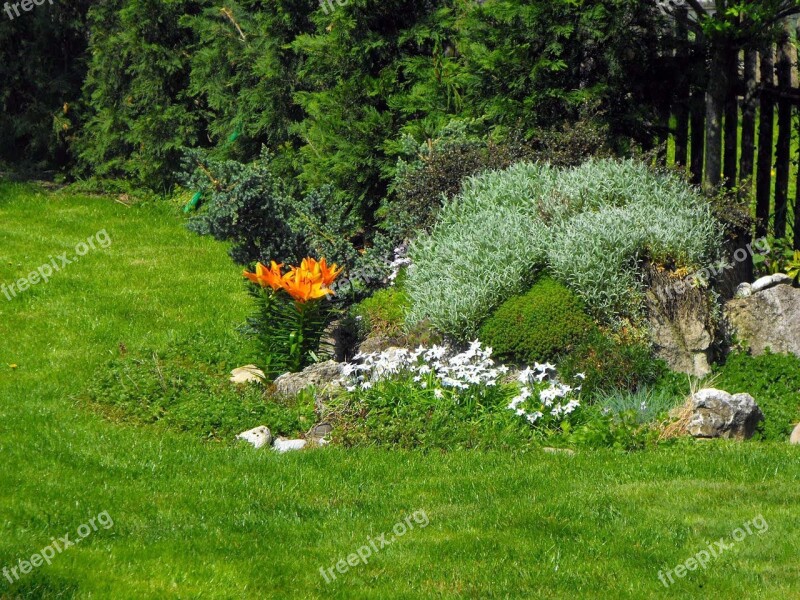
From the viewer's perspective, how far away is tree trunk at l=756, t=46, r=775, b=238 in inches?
369

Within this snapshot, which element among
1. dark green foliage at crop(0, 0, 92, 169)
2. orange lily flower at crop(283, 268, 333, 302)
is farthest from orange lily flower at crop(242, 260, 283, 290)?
dark green foliage at crop(0, 0, 92, 169)

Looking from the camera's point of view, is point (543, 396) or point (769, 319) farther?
point (769, 319)

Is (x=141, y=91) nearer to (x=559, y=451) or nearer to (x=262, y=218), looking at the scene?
(x=262, y=218)

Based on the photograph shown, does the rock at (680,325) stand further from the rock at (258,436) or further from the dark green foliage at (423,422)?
the rock at (258,436)

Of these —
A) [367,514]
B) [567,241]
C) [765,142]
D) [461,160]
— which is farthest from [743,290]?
[367,514]

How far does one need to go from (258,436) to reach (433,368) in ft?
4.59

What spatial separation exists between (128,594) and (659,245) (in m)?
4.79

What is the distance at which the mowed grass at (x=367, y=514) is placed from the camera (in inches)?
189

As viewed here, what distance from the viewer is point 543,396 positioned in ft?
23.0

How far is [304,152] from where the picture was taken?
1141 centimetres

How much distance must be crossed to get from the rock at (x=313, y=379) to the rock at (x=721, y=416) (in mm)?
2419

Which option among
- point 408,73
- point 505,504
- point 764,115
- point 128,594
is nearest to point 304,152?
point 408,73

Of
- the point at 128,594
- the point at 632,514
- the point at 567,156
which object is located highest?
the point at 567,156

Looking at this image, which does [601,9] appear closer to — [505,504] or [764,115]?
[764,115]
